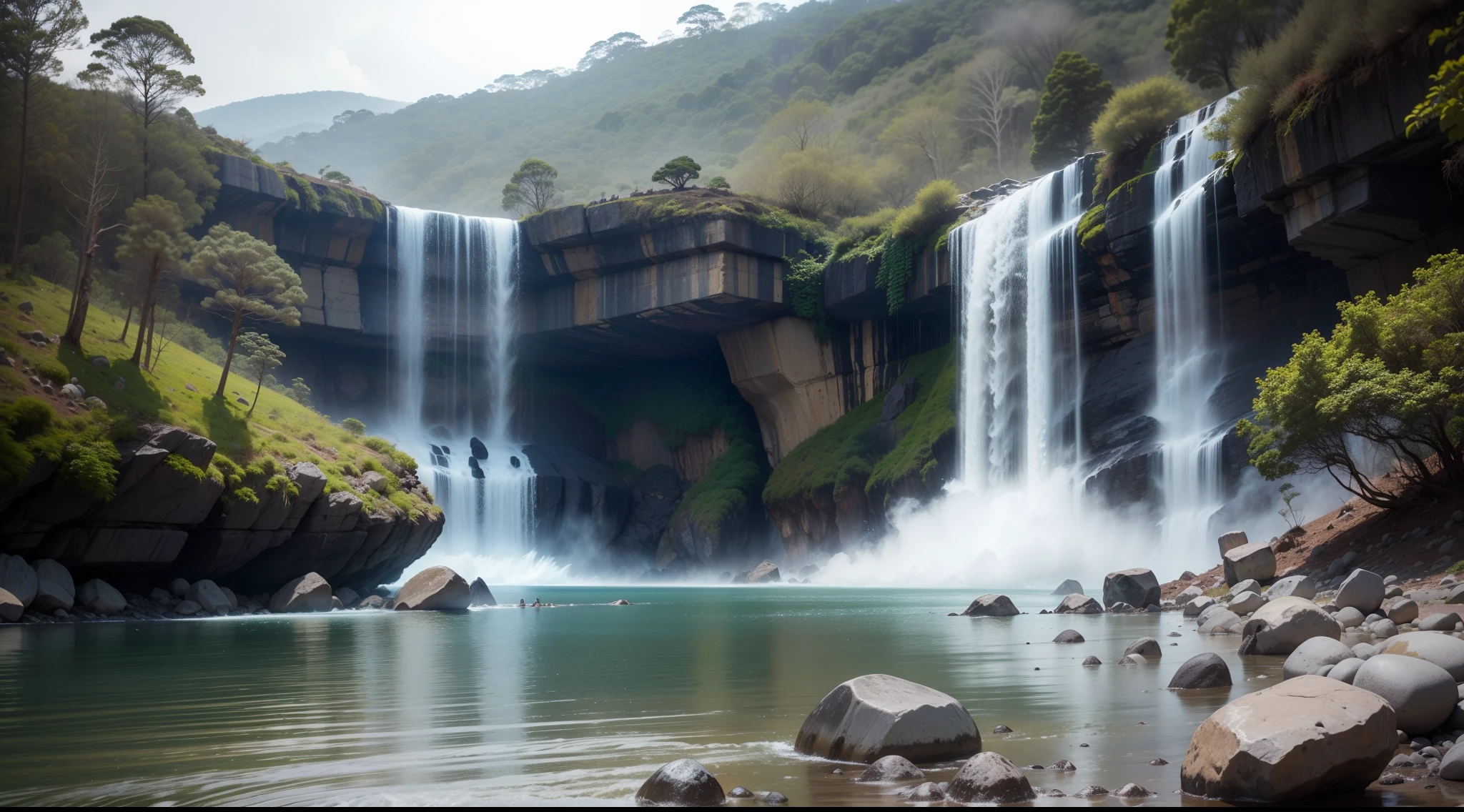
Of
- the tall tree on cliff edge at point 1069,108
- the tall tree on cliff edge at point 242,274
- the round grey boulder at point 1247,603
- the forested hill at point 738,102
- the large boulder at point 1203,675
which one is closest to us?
the large boulder at point 1203,675

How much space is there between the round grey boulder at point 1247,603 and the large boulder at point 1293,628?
344 centimetres

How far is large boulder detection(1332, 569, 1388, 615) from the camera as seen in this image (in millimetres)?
12789

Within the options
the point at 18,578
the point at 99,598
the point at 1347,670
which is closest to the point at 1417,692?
the point at 1347,670

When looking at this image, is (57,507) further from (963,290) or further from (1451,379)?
(963,290)

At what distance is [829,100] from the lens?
320 feet

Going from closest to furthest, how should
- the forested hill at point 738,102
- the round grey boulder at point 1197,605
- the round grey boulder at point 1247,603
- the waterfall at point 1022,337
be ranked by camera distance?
the round grey boulder at point 1247,603, the round grey boulder at point 1197,605, the waterfall at point 1022,337, the forested hill at point 738,102

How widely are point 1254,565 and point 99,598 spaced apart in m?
21.3

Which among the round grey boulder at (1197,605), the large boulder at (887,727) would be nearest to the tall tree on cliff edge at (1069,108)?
the round grey boulder at (1197,605)

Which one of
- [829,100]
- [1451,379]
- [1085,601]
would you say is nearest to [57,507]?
[1085,601]

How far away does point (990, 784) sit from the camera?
5.65m

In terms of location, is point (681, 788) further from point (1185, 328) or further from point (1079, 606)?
point (1185, 328)

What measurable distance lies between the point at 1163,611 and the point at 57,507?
20.0 metres

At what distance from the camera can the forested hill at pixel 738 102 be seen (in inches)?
2768

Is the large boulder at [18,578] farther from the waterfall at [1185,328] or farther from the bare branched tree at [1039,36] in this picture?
the bare branched tree at [1039,36]
